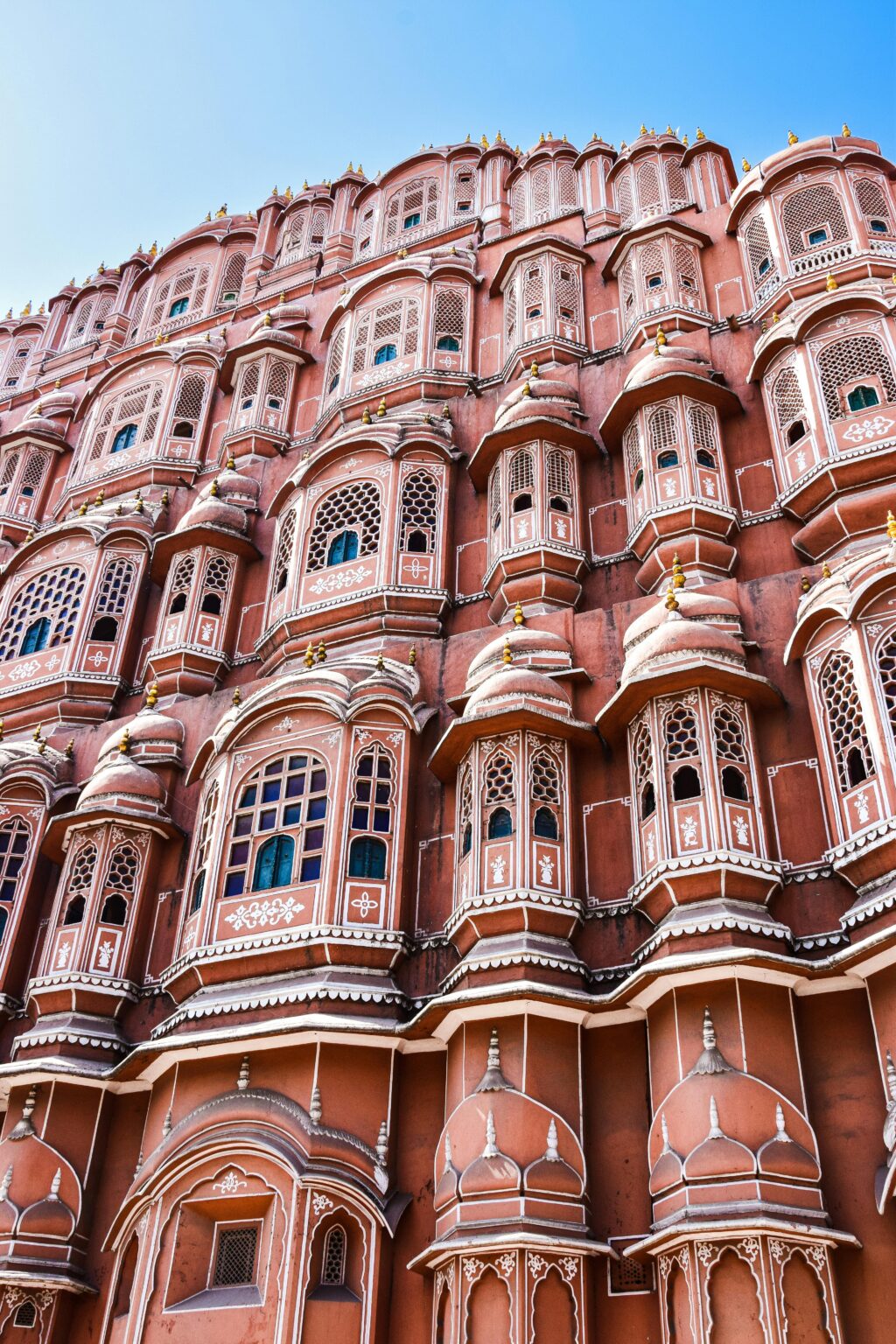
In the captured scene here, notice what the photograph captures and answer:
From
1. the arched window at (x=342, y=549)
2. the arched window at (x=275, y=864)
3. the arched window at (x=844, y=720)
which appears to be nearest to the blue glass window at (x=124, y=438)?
the arched window at (x=342, y=549)

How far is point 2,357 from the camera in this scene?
34188mm

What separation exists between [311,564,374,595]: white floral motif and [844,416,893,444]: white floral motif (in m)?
7.22

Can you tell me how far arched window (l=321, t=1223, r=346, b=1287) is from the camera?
12.1 metres

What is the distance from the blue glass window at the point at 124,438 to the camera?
26.5 m

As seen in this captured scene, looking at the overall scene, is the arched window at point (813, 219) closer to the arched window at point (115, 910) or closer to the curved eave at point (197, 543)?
the curved eave at point (197, 543)

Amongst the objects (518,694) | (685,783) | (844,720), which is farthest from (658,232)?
(685,783)

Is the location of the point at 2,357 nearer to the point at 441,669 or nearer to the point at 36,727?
the point at 36,727

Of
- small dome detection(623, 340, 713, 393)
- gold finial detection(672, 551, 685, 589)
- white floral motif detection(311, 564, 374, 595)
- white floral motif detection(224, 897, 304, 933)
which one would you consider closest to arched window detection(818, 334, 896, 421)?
small dome detection(623, 340, 713, 393)

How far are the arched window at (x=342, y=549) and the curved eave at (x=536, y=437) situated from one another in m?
2.42

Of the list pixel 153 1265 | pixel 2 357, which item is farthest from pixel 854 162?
pixel 2 357

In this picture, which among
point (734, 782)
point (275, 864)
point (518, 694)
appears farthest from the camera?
point (275, 864)

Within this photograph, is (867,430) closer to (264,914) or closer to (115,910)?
(264,914)

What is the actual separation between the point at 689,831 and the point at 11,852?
10.3m

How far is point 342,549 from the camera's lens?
1947 cm
